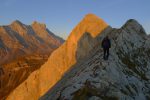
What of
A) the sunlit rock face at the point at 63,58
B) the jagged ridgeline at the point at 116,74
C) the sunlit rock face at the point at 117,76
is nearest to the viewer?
the sunlit rock face at the point at 117,76

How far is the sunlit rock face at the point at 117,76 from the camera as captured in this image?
31781mm

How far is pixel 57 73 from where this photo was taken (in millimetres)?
73938

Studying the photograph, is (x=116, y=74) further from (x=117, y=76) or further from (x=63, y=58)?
(x=63, y=58)

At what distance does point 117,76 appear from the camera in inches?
1399

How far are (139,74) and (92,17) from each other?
4375cm

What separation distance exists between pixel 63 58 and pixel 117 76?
41.8 m

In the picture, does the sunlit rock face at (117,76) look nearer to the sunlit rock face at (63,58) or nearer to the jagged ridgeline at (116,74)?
the jagged ridgeline at (116,74)

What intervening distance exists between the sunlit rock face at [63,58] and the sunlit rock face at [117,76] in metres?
28.0

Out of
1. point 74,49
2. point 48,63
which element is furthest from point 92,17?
point 48,63

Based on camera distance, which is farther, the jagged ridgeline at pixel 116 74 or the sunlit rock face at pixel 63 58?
the sunlit rock face at pixel 63 58

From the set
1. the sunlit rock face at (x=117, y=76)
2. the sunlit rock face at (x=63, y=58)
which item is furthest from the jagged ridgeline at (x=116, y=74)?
the sunlit rock face at (x=63, y=58)

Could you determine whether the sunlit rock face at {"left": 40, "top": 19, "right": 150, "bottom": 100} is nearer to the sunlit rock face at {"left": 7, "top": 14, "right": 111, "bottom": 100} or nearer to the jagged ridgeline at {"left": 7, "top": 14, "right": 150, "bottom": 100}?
the jagged ridgeline at {"left": 7, "top": 14, "right": 150, "bottom": 100}

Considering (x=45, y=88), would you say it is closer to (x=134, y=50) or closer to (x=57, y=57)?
(x=57, y=57)

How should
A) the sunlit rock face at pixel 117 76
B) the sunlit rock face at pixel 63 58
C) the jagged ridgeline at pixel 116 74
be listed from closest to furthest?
the sunlit rock face at pixel 117 76, the jagged ridgeline at pixel 116 74, the sunlit rock face at pixel 63 58
